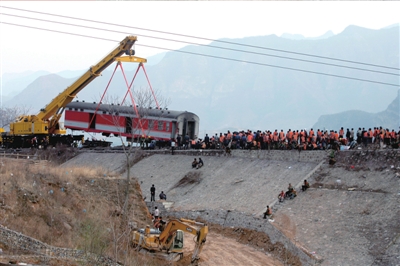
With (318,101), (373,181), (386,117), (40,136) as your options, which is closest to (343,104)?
(318,101)

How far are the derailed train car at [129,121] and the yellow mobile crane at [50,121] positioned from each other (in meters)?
1.03

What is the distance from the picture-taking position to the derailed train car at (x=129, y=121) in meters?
42.2

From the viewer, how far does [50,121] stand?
47.1 m

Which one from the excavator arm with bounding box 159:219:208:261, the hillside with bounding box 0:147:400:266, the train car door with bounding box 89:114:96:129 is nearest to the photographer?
the excavator arm with bounding box 159:219:208:261

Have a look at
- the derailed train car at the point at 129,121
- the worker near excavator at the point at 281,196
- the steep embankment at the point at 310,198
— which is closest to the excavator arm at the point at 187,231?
the steep embankment at the point at 310,198

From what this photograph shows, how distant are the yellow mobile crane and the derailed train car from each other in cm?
103

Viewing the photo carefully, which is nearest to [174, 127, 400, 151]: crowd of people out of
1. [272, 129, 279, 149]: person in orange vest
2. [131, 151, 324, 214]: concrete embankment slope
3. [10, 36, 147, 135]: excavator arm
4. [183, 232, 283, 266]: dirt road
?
[272, 129, 279, 149]: person in orange vest

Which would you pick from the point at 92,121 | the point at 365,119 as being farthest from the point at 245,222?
the point at 365,119

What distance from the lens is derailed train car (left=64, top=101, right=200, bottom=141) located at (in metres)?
42.2

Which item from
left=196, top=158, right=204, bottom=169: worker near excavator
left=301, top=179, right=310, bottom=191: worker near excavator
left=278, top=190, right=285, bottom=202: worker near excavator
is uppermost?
left=196, top=158, right=204, bottom=169: worker near excavator

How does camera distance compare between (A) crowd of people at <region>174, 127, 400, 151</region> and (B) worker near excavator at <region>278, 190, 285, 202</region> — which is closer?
(B) worker near excavator at <region>278, 190, 285, 202</region>

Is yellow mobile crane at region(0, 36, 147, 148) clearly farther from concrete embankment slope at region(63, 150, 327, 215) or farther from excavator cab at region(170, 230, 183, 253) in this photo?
excavator cab at region(170, 230, 183, 253)

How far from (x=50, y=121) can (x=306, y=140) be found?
2472cm

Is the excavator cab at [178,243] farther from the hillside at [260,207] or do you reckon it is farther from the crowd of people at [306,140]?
the crowd of people at [306,140]
